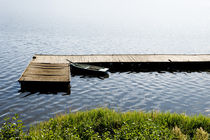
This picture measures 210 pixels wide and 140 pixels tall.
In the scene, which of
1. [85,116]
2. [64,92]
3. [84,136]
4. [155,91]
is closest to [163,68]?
[155,91]

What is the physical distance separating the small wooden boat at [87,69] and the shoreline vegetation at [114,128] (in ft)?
41.2

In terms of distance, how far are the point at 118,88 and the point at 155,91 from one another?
12.6ft

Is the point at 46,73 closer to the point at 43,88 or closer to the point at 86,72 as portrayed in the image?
the point at 43,88

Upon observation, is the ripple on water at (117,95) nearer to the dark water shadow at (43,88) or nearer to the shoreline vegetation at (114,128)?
the dark water shadow at (43,88)

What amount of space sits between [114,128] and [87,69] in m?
14.8

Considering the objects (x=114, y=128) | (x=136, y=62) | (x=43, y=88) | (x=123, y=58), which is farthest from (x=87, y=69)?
(x=114, y=128)

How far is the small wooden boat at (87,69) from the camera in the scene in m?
28.3

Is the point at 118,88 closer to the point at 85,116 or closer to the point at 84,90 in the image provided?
the point at 84,90

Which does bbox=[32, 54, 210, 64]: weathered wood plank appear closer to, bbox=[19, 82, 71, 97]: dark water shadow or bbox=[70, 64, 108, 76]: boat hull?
bbox=[70, 64, 108, 76]: boat hull

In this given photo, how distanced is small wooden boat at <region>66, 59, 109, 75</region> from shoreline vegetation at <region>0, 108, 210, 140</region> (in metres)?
12.6

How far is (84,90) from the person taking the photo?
24.3 meters

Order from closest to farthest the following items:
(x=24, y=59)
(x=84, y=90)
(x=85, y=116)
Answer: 1. (x=85, y=116)
2. (x=84, y=90)
3. (x=24, y=59)

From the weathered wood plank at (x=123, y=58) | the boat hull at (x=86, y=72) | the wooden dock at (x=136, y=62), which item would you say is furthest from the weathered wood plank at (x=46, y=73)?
the weathered wood plank at (x=123, y=58)

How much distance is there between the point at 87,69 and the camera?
28344 mm
